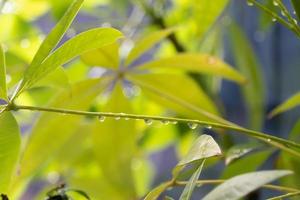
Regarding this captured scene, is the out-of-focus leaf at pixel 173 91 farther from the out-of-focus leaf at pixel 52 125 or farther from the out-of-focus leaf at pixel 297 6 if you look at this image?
the out-of-focus leaf at pixel 297 6

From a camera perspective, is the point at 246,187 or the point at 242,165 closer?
the point at 246,187

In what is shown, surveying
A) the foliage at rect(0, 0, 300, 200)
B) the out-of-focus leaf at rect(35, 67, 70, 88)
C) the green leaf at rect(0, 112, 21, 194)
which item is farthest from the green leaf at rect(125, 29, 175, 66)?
the green leaf at rect(0, 112, 21, 194)

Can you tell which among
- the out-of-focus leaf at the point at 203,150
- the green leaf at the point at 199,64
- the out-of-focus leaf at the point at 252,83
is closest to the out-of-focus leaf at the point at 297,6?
the out-of-focus leaf at the point at 203,150

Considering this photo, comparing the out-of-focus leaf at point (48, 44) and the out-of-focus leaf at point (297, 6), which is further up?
the out-of-focus leaf at point (48, 44)

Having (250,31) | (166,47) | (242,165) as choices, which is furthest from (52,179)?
(250,31)

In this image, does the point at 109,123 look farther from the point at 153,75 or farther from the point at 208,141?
the point at 208,141

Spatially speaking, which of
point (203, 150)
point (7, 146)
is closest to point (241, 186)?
point (203, 150)
